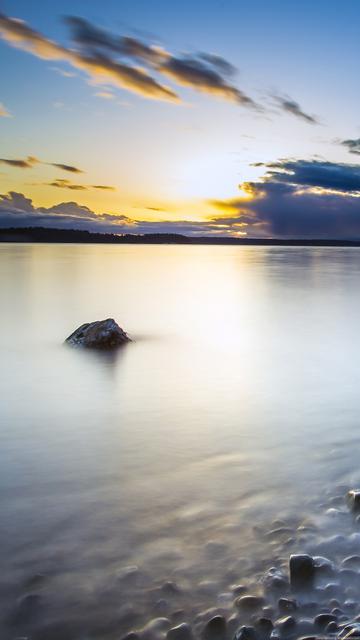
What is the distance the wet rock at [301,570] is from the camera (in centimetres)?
359

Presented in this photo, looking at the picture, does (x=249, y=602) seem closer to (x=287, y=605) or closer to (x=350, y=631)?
(x=287, y=605)

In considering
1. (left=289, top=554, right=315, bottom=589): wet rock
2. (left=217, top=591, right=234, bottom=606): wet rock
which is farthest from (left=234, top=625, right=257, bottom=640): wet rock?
(left=289, top=554, right=315, bottom=589): wet rock

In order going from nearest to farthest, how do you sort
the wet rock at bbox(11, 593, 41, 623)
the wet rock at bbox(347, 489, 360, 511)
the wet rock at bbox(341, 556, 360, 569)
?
the wet rock at bbox(11, 593, 41, 623)
the wet rock at bbox(341, 556, 360, 569)
the wet rock at bbox(347, 489, 360, 511)

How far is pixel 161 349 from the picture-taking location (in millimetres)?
13148

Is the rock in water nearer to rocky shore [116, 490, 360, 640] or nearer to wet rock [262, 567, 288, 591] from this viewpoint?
rocky shore [116, 490, 360, 640]

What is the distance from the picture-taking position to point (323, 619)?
3.24m

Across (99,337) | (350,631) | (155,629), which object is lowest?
(155,629)

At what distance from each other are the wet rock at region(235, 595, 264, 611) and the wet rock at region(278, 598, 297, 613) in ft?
0.40

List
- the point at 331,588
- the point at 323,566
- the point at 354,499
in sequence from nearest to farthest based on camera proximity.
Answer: the point at 331,588 < the point at 323,566 < the point at 354,499

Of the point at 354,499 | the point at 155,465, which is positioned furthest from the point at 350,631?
the point at 155,465

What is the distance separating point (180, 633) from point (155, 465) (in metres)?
2.61

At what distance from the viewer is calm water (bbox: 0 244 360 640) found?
3.65 metres

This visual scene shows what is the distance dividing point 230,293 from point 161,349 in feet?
59.7

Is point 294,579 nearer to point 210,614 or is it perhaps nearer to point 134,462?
point 210,614
